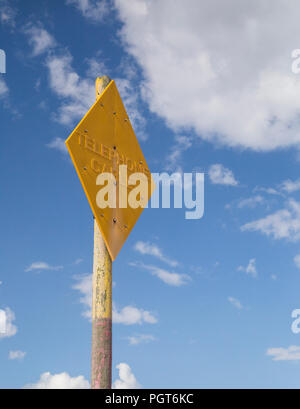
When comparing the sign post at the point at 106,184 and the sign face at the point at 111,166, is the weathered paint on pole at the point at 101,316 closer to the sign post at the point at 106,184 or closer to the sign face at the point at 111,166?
the sign post at the point at 106,184

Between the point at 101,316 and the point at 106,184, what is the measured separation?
5.74ft

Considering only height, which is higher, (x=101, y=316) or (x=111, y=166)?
(x=111, y=166)

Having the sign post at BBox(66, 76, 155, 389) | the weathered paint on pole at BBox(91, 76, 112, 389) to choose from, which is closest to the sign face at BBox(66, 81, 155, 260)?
the sign post at BBox(66, 76, 155, 389)

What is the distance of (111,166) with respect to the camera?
652cm

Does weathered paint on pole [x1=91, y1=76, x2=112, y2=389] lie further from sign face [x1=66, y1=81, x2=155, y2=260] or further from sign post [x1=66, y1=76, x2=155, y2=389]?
sign face [x1=66, y1=81, x2=155, y2=260]

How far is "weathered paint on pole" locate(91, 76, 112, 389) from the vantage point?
18.5ft

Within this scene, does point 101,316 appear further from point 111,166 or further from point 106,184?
point 111,166

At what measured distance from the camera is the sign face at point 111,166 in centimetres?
608

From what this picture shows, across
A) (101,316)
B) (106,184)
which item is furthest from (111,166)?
(101,316)
